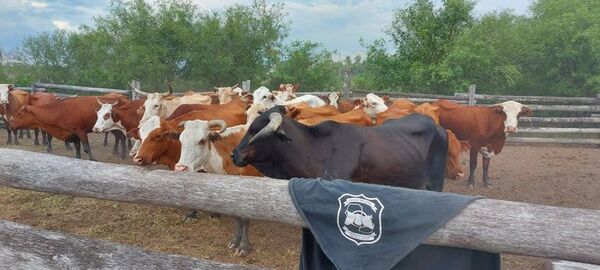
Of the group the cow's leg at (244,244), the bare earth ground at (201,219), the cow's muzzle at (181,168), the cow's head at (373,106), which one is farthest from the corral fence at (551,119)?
the cow's muzzle at (181,168)

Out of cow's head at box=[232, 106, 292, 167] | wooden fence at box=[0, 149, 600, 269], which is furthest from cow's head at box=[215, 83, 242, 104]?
wooden fence at box=[0, 149, 600, 269]

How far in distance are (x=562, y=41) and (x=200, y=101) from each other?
1613 centimetres

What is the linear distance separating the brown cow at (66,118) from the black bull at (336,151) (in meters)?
6.70

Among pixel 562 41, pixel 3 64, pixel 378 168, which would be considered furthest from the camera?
pixel 3 64

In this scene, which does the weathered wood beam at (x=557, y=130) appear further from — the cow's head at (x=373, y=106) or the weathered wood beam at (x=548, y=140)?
the cow's head at (x=373, y=106)

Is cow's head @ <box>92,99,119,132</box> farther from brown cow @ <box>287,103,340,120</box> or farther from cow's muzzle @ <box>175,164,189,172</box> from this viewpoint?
cow's muzzle @ <box>175,164,189,172</box>

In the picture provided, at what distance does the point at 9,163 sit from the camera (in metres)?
3.23

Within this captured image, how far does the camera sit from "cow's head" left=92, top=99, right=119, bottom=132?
33.4 ft

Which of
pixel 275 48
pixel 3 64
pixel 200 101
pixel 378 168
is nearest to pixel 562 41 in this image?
pixel 275 48

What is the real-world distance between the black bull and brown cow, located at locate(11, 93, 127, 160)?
670 centimetres

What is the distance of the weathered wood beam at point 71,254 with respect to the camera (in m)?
2.77

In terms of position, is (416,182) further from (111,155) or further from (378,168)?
(111,155)

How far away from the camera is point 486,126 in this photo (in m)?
9.61

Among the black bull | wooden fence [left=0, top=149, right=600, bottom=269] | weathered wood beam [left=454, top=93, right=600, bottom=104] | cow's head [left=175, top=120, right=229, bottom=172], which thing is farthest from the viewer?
weathered wood beam [left=454, top=93, right=600, bottom=104]
